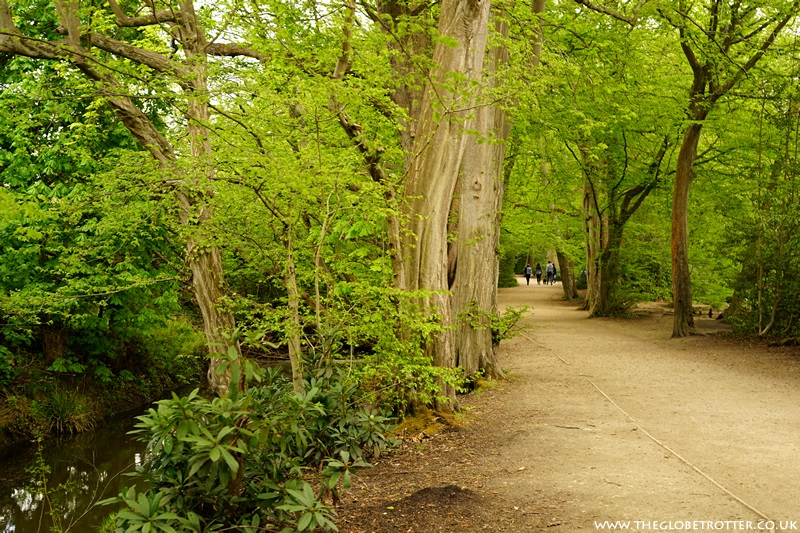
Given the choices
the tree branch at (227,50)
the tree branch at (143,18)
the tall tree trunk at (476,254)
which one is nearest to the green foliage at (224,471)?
the tall tree trunk at (476,254)

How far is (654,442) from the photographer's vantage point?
6.73 meters

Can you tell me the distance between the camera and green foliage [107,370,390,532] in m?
3.84

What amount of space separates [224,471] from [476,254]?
6.74 m

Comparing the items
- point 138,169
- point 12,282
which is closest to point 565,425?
point 138,169

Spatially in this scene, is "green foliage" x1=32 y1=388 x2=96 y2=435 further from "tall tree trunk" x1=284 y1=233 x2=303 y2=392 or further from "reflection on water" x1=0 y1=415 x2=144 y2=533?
"tall tree trunk" x1=284 y1=233 x2=303 y2=392

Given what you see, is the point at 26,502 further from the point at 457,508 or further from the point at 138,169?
the point at 457,508

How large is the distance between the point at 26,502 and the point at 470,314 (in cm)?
655

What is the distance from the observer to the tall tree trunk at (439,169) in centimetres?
792

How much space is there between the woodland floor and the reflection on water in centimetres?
430

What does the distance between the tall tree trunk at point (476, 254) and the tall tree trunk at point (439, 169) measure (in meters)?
1.39

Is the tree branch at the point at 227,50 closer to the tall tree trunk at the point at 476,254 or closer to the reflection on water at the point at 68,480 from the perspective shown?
the tall tree trunk at the point at 476,254

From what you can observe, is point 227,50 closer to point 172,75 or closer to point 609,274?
point 172,75

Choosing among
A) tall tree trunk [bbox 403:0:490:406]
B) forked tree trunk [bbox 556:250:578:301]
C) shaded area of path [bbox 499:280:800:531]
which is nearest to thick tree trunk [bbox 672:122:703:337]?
shaded area of path [bbox 499:280:800:531]

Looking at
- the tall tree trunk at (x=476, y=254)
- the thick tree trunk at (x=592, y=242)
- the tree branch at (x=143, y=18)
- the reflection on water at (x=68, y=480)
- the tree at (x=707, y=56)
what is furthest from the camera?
the thick tree trunk at (x=592, y=242)
